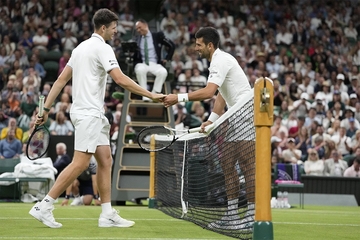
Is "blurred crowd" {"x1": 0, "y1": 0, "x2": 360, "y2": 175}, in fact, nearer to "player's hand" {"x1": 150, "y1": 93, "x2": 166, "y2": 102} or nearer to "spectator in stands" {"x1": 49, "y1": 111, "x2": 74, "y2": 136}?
"spectator in stands" {"x1": 49, "y1": 111, "x2": 74, "y2": 136}

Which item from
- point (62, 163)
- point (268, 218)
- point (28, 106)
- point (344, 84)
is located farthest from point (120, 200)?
point (344, 84)

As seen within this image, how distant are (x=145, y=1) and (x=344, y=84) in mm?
11281

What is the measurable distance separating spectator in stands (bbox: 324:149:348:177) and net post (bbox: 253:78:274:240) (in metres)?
15.8

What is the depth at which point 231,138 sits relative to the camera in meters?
8.98

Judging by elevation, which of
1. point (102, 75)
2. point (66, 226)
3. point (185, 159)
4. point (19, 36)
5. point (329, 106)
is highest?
point (19, 36)

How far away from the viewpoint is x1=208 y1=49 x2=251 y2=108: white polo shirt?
9.38m

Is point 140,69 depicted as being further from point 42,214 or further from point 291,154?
point 42,214

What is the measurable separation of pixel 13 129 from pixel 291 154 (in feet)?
24.3

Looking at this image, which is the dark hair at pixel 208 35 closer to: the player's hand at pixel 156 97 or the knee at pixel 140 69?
the player's hand at pixel 156 97

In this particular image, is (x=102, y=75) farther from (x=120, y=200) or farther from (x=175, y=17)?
(x=175, y=17)

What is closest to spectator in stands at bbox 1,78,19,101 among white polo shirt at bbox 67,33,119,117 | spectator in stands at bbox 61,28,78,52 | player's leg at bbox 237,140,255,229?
spectator in stands at bbox 61,28,78,52

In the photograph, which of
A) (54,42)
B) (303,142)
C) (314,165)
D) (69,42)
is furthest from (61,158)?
(54,42)

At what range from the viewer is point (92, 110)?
29.5ft

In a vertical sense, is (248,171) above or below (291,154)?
below
